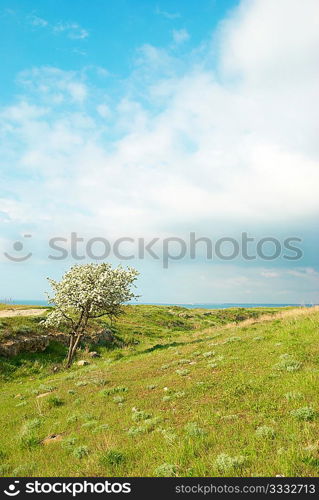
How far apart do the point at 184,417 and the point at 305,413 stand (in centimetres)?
451

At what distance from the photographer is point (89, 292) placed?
109ft

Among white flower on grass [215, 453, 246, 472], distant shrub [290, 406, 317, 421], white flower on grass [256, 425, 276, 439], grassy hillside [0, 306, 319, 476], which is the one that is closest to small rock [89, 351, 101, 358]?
grassy hillside [0, 306, 319, 476]

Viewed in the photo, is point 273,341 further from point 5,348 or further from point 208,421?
point 5,348

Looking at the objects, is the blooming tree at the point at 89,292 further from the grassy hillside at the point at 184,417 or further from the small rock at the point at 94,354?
the grassy hillside at the point at 184,417

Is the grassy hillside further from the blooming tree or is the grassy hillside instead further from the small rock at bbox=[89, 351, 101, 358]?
the small rock at bbox=[89, 351, 101, 358]

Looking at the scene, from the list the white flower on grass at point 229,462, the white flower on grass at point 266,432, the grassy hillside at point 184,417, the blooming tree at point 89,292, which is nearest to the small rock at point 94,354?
the blooming tree at point 89,292

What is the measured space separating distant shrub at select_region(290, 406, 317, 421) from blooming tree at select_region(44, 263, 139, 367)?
23.8 m

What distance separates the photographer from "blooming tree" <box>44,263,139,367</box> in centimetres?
3353

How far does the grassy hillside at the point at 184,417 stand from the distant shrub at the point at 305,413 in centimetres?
4

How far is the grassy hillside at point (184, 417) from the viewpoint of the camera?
9297 millimetres
